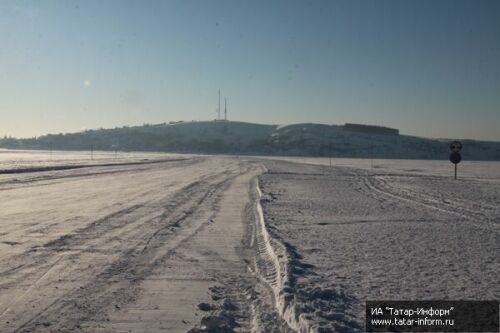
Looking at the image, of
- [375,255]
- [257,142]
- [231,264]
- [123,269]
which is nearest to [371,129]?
[257,142]

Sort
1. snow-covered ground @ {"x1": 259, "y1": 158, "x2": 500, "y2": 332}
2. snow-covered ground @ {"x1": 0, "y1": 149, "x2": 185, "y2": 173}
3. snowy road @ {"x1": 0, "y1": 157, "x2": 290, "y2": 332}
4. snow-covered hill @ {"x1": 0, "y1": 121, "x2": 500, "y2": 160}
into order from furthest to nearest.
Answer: snow-covered hill @ {"x1": 0, "y1": 121, "x2": 500, "y2": 160} → snow-covered ground @ {"x1": 0, "y1": 149, "x2": 185, "y2": 173} → snow-covered ground @ {"x1": 259, "y1": 158, "x2": 500, "y2": 332} → snowy road @ {"x1": 0, "y1": 157, "x2": 290, "y2": 332}

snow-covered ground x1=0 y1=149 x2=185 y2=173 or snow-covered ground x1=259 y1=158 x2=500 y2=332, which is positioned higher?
snow-covered ground x1=0 y1=149 x2=185 y2=173

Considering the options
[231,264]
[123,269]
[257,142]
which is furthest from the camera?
[257,142]

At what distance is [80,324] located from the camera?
15.7 feet

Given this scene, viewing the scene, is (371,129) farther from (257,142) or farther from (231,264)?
(231,264)

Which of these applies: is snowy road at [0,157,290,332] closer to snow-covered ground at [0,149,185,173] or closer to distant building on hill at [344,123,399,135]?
snow-covered ground at [0,149,185,173]

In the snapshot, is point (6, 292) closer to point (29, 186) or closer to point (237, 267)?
point (237, 267)

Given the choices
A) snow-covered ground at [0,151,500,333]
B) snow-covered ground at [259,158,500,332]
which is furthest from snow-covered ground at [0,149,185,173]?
snow-covered ground at [259,158,500,332]

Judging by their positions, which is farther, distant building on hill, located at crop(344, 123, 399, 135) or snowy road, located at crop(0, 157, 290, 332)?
distant building on hill, located at crop(344, 123, 399, 135)

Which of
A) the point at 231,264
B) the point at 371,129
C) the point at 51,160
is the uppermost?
the point at 371,129

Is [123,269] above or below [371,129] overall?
below

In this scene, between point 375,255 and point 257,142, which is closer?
point 375,255

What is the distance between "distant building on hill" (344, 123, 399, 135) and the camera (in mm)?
151188

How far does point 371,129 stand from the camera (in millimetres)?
151625
